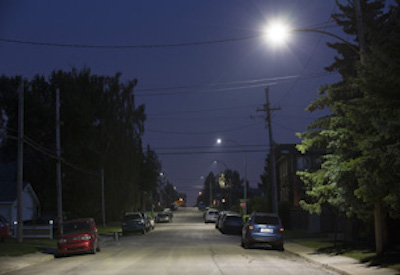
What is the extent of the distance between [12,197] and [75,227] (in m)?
23.4

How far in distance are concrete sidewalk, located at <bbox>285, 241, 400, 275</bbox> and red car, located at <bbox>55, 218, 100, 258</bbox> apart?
935 centimetres

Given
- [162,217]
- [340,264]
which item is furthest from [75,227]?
[162,217]

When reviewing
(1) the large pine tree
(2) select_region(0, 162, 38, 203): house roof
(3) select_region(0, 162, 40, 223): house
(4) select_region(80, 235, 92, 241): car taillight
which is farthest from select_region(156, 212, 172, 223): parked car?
(1) the large pine tree

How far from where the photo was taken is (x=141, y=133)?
63.8 m

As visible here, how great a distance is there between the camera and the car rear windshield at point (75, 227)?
25.4 m

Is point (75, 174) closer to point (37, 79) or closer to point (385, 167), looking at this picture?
point (37, 79)

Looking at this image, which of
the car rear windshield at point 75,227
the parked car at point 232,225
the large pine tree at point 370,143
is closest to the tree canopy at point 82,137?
the parked car at point 232,225

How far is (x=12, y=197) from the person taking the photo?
46.8 metres

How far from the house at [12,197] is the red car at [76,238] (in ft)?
73.0

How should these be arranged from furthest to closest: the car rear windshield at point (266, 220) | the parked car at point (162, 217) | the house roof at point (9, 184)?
1. the parked car at point (162, 217)
2. the house roof at point (9, 184)
3. the car rear windshield at point (266, 220)

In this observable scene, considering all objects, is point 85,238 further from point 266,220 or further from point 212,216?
point 212,216

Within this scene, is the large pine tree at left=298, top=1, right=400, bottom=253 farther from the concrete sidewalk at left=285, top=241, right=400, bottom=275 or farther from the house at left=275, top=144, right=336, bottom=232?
the house at left=275, top=144, right=336, bottom=232

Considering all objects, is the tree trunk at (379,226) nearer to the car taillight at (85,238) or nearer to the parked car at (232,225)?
the car taillight at (85,238)

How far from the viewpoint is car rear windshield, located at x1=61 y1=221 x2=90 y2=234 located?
83.5 ft
